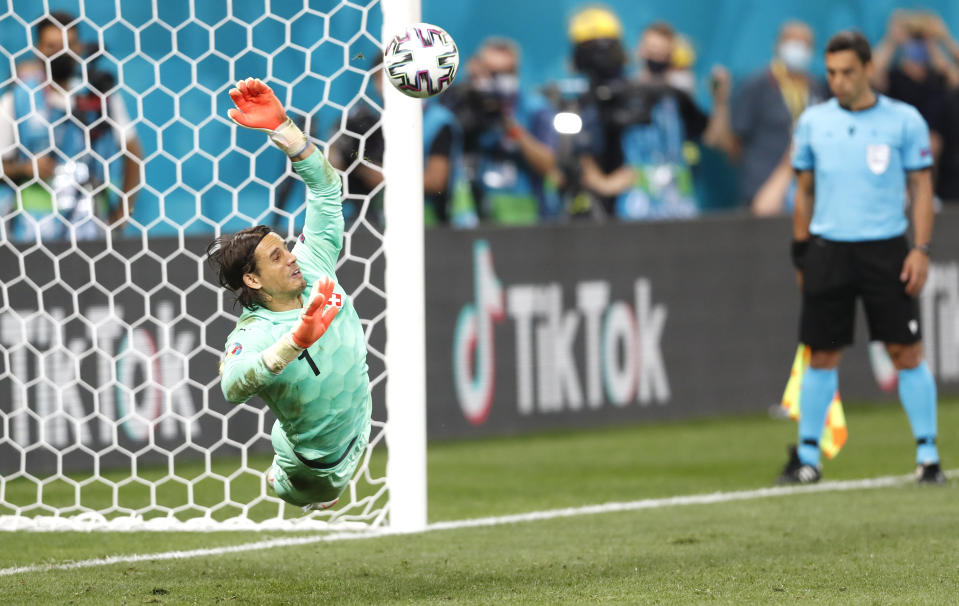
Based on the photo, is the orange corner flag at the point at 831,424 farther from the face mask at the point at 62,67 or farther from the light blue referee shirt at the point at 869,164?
the face mask at the point at 62,67

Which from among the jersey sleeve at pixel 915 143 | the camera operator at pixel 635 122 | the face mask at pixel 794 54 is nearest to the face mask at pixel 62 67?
the jersey sleeve at pixel 915 143

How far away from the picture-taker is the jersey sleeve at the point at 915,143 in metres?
8.63

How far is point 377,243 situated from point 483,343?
2.30 m

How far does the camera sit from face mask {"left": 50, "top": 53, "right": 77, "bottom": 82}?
830cm

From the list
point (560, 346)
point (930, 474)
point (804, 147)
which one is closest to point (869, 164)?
point (804, 147)

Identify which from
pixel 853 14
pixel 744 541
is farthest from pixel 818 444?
pixel 853 14

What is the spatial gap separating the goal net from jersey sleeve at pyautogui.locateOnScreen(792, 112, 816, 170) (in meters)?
2.26

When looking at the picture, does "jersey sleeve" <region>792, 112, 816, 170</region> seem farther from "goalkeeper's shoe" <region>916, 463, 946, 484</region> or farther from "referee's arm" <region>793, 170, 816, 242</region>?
"goalkeeper's shoe" <region>916, 463, 946, 484</region>

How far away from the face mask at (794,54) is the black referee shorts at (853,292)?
17.5 feet

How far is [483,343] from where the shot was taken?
1085 cm

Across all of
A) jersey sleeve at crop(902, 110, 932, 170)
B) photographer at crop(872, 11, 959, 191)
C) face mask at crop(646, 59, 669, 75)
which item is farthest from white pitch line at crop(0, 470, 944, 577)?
photographer at crop(872, 11, 959, 191)

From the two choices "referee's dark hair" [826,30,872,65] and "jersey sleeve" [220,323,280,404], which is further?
"referee's dark hair" [826,30,872,65]

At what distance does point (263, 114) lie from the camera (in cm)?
597

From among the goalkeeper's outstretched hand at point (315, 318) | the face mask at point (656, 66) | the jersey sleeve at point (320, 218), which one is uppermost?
the face mask at point (656, 66)
